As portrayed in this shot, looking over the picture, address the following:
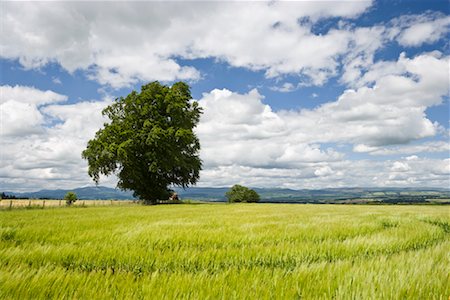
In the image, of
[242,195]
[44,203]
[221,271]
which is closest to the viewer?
[221,271]

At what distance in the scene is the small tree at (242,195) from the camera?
115m

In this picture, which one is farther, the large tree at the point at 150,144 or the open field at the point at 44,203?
the large tree at the point at 150,144

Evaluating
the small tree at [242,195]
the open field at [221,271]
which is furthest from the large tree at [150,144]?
the small tree at [242,195]

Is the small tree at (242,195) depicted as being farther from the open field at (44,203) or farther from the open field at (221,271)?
the open field at (221,271)

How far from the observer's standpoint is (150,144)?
123 feet

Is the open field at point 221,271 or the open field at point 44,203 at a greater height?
the open field at point 221,271

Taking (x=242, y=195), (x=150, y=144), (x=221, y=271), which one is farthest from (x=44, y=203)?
(x=242, y=195)

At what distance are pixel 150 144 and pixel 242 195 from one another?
8163 cm

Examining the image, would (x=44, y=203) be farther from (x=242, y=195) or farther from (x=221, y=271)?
(x=242, y=195)

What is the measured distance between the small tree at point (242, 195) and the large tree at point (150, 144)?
7250cm

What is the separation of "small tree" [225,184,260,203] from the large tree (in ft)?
238

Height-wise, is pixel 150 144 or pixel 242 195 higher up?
pixel 150 144

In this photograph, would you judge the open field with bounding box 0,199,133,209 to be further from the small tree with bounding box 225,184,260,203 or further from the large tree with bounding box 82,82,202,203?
the small tree with bounding box 225,184,260,203

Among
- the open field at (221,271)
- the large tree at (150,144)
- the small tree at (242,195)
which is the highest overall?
the large tree at (150,144)
